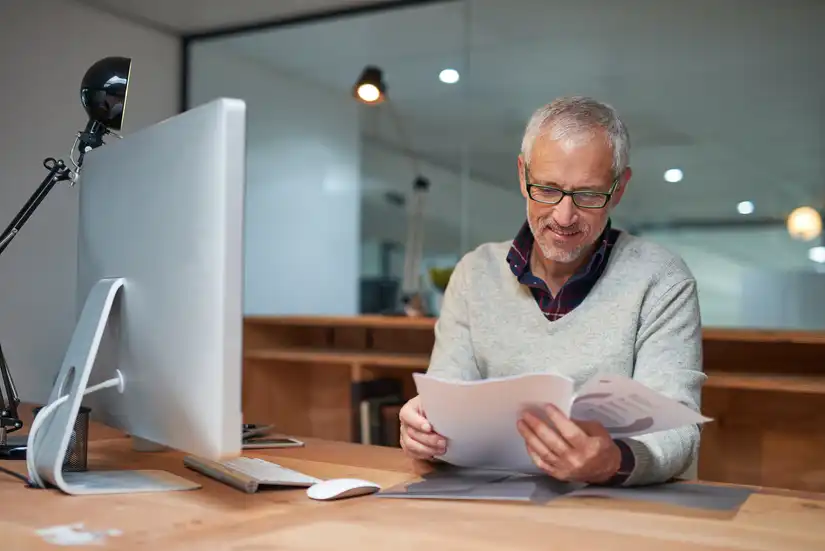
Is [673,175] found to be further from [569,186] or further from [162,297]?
[162,297]

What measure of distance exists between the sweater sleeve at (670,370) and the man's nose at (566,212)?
21cm

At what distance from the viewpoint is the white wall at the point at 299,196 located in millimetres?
3883

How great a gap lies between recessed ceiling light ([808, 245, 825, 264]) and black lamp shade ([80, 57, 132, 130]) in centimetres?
249

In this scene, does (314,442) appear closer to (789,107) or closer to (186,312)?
(186,312)

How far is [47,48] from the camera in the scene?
296cm

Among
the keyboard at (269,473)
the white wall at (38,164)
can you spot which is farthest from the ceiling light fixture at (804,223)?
the white wall at (38,164)

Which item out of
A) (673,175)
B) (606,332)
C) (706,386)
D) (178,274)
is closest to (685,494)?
(606,332)

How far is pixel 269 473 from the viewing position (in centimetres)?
121

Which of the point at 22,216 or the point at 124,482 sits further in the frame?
the point at 22,216

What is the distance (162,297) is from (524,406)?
1.58ft

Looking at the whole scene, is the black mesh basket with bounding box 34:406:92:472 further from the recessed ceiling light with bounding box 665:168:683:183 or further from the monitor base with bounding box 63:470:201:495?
the recessed ceiling light with bounding box 665:168:683:183

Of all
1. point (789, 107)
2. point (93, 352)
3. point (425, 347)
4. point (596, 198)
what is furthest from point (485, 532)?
point (789, 107)

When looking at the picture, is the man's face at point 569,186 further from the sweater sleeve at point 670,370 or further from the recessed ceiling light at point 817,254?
the recessed ceiling light at point 817,254

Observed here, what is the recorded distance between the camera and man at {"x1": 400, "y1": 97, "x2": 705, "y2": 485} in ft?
4.28
